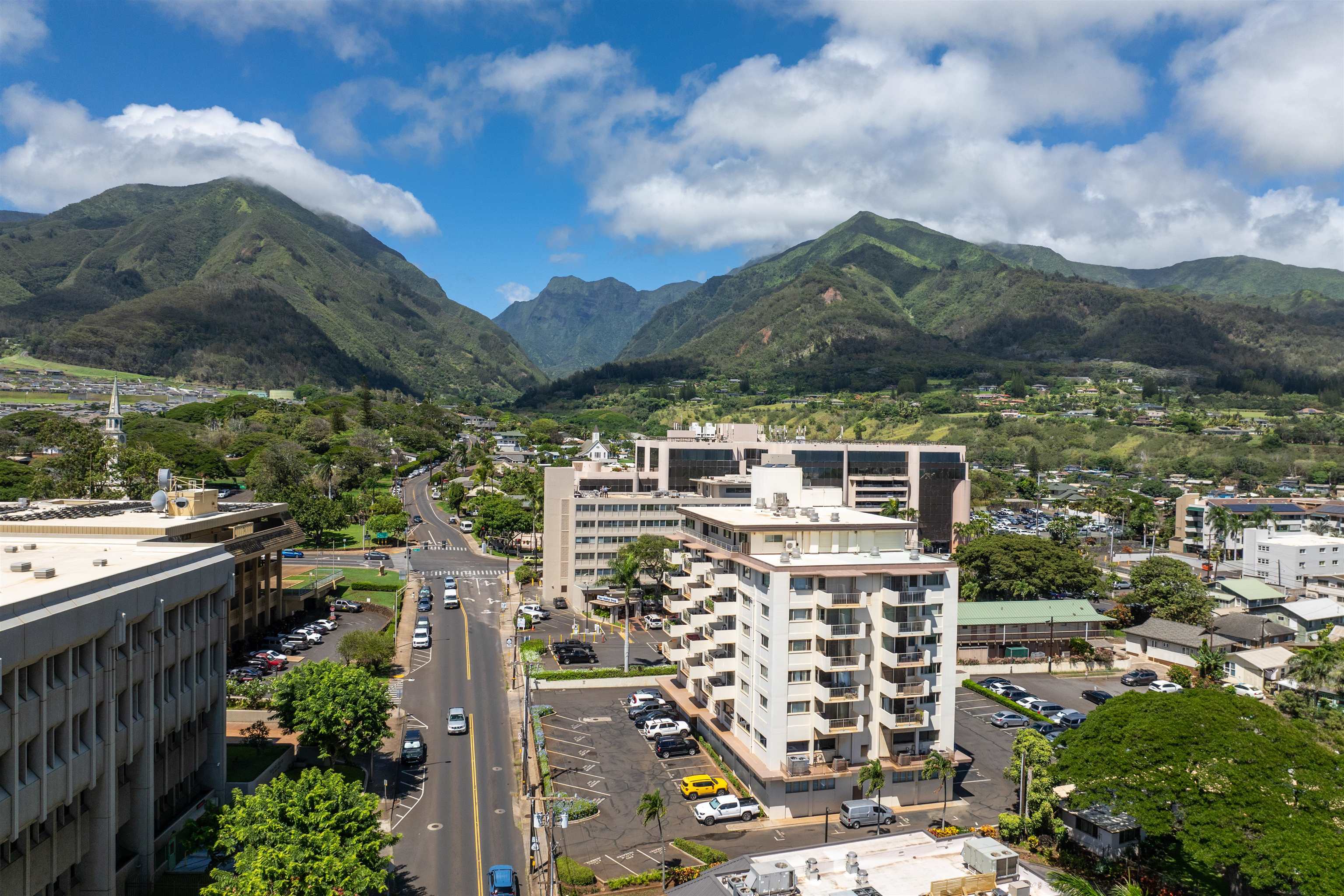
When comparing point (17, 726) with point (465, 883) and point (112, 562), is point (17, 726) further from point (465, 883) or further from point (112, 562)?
point (465, 883)

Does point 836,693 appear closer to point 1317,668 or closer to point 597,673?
point 597,673

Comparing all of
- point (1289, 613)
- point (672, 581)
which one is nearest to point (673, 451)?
point (672, 581)

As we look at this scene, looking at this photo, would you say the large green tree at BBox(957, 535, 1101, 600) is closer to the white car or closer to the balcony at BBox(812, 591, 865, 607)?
the white car

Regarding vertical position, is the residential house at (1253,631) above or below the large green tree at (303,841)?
below

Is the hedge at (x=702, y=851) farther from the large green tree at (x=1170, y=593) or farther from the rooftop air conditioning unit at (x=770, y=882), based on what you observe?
the large green tree at (x=1170, y=593)

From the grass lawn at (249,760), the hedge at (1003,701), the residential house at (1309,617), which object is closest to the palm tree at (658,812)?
the grass lawn at (249,760)

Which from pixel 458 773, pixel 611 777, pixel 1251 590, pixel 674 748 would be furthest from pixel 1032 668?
pixel 458 773

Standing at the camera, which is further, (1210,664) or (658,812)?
(1210,664)
